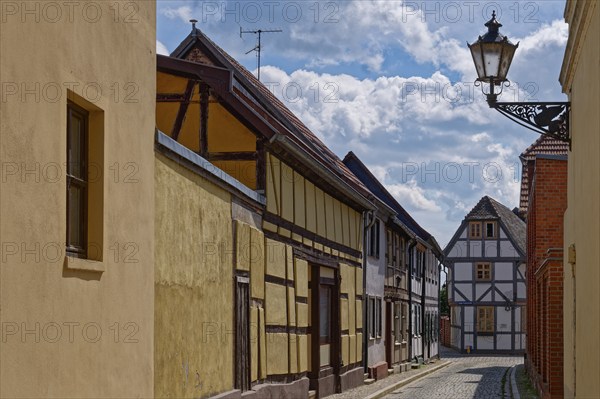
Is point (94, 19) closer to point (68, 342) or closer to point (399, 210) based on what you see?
point (68, 342)

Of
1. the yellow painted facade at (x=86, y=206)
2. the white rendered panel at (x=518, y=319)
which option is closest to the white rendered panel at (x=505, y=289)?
the white rendered panel at (x=518, y=319)

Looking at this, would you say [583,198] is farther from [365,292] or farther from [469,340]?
[469,340]

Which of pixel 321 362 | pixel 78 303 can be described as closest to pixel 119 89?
pixel 78 303

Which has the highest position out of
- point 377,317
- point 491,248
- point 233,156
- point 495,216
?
point 495,216

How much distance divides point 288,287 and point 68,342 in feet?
31.2

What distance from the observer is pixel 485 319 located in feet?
177

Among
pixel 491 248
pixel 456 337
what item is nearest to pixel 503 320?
pixel 491 248

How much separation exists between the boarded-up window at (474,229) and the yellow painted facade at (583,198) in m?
42.9

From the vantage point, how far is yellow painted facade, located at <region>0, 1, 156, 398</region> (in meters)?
6.45

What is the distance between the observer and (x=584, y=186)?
9781 millimetres

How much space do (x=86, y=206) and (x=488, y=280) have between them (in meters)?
48.6

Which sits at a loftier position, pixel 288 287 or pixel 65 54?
pixel 65 54

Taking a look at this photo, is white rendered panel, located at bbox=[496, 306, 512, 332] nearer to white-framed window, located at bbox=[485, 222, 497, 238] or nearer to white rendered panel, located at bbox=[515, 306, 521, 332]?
white rendered panel, located at bbox=[515, 306, 521, 332]

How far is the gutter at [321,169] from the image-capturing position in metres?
14.9
